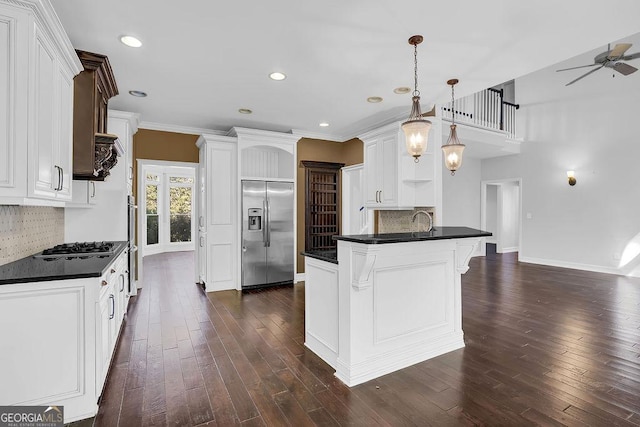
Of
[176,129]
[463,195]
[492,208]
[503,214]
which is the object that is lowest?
[503,214]

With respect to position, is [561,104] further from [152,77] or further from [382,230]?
[152,77]

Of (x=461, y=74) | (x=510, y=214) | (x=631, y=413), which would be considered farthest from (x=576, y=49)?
(x=510, y=214)

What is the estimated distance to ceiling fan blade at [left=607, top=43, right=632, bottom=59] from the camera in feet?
13.9

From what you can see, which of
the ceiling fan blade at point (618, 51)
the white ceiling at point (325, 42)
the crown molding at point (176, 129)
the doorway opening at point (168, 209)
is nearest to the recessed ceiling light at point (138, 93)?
the white ceiling at point (325, 42)

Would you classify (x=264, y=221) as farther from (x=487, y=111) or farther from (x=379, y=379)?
(x=487, y=111)

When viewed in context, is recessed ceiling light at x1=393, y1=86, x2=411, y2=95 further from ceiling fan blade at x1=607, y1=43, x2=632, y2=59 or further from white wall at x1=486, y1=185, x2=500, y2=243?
white wall at x1=486, y1=185, x2=500, y2=243

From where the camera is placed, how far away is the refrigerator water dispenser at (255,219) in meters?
5.35

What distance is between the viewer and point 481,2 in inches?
91.1

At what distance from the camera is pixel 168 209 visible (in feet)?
33.3

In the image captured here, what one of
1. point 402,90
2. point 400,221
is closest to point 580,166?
point 400,221

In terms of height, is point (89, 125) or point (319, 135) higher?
point (319, 135)

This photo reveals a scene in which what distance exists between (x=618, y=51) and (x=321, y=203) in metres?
4.97

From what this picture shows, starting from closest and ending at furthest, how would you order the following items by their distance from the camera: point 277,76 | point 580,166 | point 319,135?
point 277,76, point 319,135, point 580,166

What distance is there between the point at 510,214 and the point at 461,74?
798 cm
